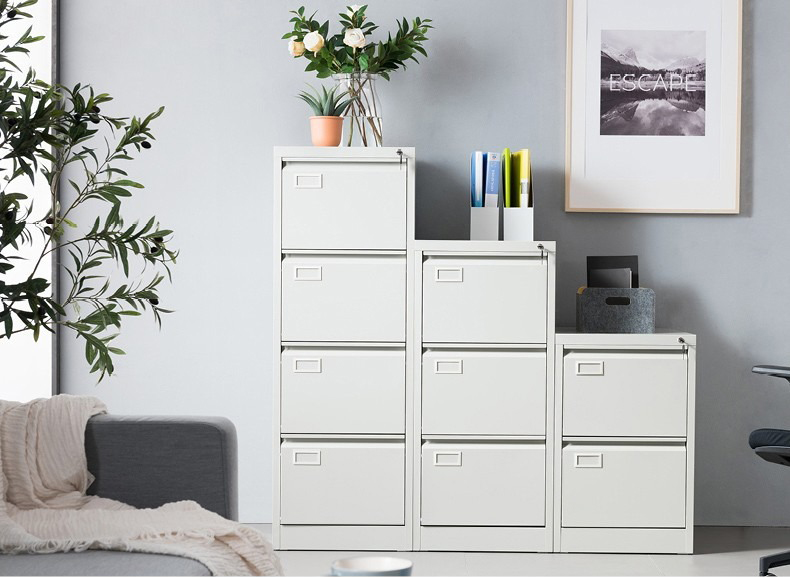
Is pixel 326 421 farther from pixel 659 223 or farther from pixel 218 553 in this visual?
pixel 659 223

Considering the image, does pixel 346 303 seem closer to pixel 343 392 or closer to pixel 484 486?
pixel 343 392

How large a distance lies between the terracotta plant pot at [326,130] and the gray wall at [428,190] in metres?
0.30

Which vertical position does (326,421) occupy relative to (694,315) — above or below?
below

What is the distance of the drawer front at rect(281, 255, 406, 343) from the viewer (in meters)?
2.90

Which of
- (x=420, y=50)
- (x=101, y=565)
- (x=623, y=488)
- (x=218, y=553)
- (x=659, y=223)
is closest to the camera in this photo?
(x=101, y=565)

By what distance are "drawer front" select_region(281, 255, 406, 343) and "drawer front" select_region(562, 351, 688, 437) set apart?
26.4 inches

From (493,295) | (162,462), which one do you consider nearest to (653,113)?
(493,295)

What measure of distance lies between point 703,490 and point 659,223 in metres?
1.13

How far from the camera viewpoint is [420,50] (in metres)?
3.09

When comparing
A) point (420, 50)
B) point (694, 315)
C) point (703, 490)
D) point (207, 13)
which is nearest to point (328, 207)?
point (420, 50)

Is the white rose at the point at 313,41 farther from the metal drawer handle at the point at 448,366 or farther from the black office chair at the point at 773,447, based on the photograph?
the black office chair at the point at 773,447

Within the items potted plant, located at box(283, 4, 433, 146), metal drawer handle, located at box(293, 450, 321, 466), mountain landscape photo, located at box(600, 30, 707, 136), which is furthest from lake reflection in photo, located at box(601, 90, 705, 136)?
metal drawer handle, located at box(293, 450, 321, 466)

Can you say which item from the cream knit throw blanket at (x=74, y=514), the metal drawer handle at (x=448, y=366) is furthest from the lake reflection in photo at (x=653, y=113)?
the cream knit throw blanket at (x=74, y=514)

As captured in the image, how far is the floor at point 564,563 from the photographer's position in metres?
2.71
